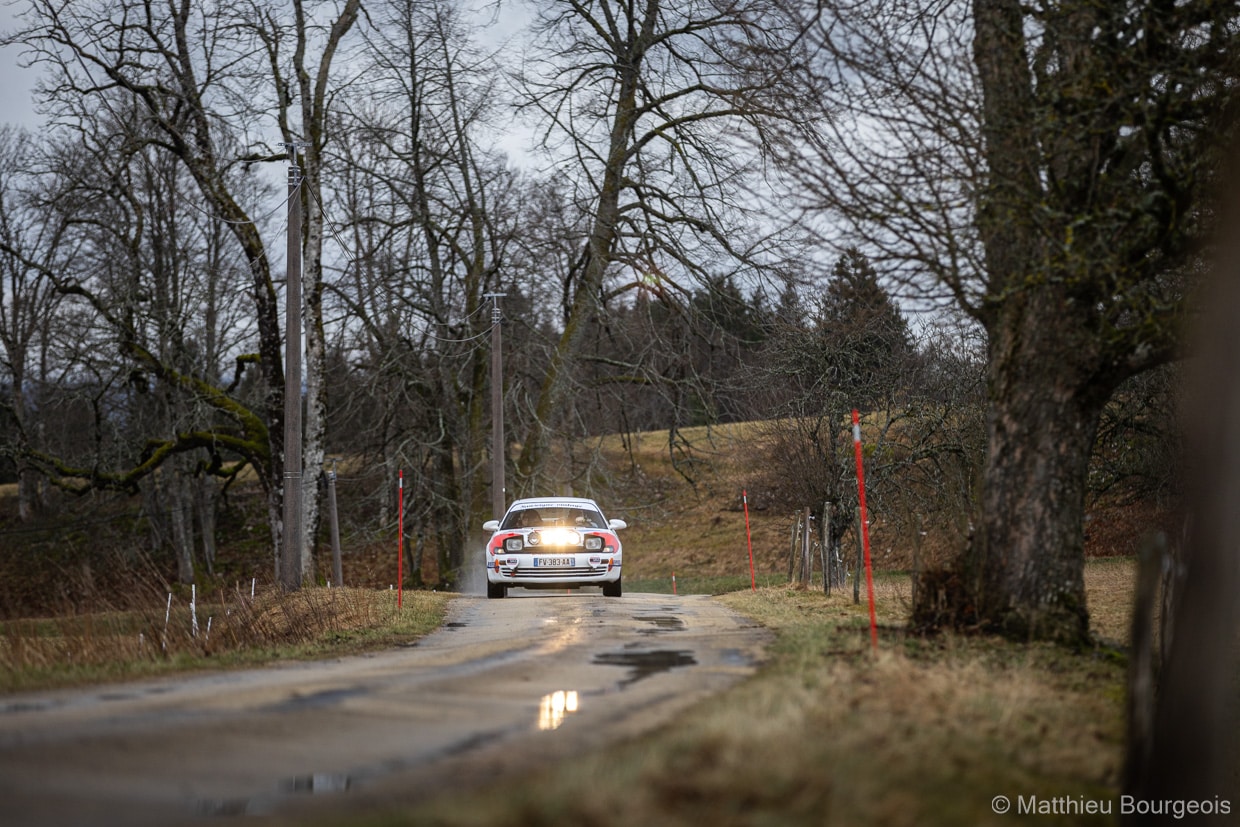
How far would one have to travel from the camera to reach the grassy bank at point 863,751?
4.59m

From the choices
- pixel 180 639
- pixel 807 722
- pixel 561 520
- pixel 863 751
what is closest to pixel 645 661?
pixel 807 722

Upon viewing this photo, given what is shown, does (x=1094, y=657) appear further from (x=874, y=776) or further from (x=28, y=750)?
(x=28, y=750)

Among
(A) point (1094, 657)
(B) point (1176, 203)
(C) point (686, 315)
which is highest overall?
(C) point (686, 315)

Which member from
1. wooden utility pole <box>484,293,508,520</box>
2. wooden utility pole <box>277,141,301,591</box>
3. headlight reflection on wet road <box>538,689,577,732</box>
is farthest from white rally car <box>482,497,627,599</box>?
headlight reflection on wet road <box>538,689,577,732</box>

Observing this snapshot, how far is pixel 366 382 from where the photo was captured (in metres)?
31.5

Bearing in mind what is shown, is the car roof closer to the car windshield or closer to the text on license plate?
the car windshield

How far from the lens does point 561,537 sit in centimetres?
1880

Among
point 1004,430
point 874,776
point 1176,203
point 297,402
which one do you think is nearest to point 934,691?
point 874,776

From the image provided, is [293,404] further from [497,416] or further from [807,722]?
[807,722]

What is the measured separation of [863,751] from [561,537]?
1321 cm

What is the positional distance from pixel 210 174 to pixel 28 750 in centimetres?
2437

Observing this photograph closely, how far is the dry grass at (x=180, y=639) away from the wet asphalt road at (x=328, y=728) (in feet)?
2.90

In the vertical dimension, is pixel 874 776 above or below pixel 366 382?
below

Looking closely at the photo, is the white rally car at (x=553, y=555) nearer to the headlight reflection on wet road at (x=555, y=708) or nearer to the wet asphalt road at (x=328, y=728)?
the wet asphalt road at (x=328, y=728)
